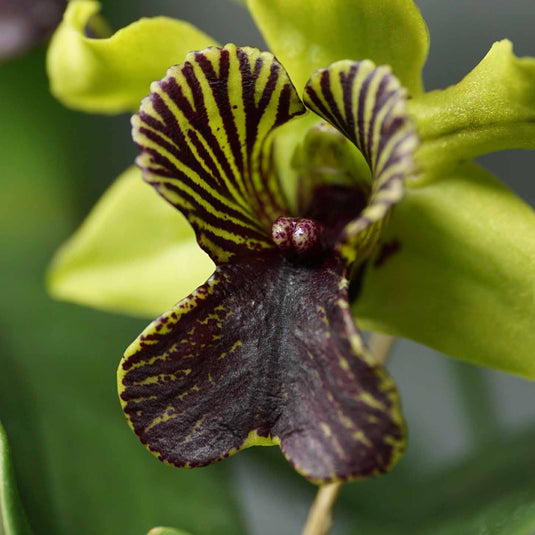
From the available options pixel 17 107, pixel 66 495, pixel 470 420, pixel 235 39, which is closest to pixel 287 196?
pixel 66 495

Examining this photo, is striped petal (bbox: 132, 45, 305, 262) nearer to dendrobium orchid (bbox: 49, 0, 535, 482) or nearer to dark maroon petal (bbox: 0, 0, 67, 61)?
dendrobium orchid (bbox: 49, 0, 535, 482)

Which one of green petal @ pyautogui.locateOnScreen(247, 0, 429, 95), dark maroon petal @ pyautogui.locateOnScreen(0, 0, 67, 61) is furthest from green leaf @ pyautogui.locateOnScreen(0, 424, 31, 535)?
dark maroon petal @ pyautogui.locateOnScreen(0, 0, 67, 61)

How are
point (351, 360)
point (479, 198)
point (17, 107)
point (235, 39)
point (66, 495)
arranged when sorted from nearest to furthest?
point (351, 360) → point (479, 198) → point (66, 495) → point (17, 107) → point (235, 39)

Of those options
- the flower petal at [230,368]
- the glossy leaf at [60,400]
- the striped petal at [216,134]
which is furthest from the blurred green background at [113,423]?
the striped petal at [216,134]

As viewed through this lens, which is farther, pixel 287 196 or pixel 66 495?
pixel 66 495

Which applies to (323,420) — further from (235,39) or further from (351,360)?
(235,39)

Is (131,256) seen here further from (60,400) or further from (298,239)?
(298,239)
